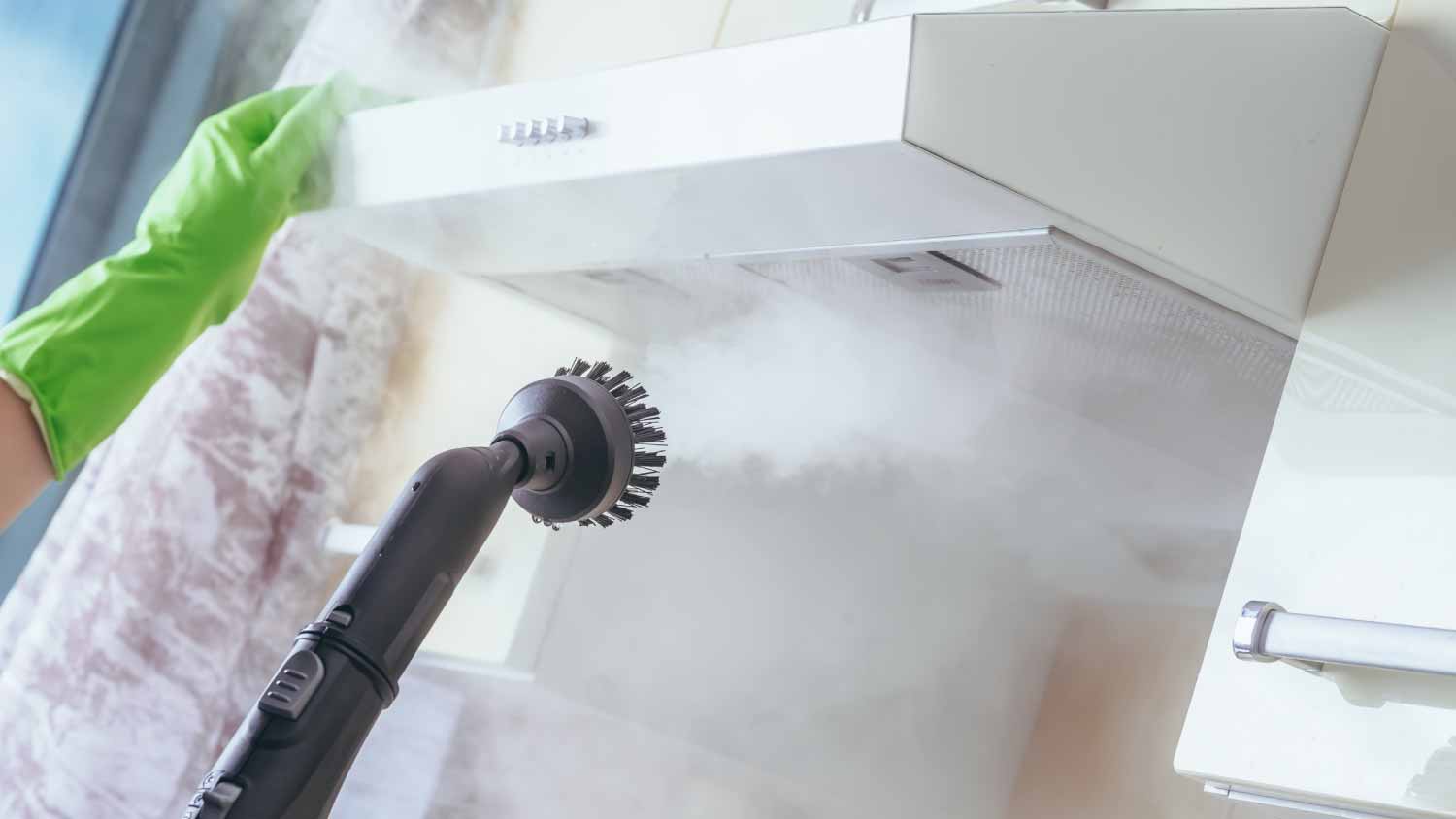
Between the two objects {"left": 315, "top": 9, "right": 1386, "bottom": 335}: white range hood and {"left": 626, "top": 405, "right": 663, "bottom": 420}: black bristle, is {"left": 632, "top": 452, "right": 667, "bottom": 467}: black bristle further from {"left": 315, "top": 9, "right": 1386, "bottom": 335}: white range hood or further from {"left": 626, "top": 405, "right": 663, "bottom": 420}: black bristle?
{"left": 315, "top": 9, "right": 1386, "bottom": 335}: white range hood

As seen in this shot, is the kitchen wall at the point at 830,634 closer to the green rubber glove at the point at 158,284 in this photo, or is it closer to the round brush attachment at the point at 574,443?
the green rubber glove at the point at 158,284

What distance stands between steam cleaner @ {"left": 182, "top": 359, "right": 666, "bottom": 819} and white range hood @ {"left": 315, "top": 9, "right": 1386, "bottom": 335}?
0.43ft

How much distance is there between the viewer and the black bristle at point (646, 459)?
594 millimetres

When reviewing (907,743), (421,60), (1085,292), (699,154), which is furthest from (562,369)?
(421,60)

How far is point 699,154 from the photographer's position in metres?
0.61

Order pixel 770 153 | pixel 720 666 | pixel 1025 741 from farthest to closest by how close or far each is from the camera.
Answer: pixel 720 666 < pixel 1025 741 < pixel 770 153

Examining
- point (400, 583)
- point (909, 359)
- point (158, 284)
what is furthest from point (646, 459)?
point (158, 284)

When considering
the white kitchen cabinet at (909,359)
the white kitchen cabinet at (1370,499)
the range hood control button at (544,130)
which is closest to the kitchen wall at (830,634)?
the white kitchen cabinet at (909,359)

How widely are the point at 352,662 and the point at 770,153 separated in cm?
27

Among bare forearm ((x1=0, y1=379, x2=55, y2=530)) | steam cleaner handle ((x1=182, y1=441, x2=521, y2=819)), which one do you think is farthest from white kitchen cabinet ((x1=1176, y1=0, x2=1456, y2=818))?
bare forearm ((x1=0, y1=379, x2=55, y2=530))

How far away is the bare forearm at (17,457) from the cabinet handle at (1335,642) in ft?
2.93

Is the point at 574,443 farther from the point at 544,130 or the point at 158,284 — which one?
the point at 158,284

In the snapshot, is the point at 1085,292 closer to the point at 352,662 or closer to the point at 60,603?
the point at 352,662

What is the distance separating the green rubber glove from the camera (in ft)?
3.32
